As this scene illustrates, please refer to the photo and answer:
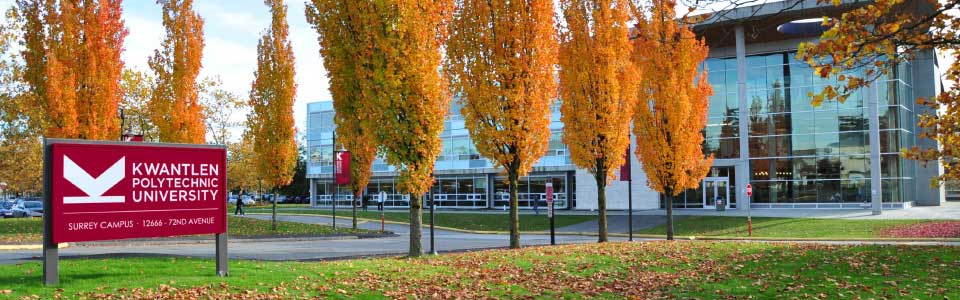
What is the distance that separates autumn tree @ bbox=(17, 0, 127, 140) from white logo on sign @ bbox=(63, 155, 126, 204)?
1349 centimetres

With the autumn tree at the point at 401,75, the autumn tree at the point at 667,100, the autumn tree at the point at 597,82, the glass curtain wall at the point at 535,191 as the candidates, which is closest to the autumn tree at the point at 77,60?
the autumn tree at the point at 401,75

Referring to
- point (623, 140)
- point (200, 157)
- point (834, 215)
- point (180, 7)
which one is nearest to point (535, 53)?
point (623, 140)

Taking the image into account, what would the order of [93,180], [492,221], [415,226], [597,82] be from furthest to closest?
[492,221]
[597,82]
[415,226]
[93,180]

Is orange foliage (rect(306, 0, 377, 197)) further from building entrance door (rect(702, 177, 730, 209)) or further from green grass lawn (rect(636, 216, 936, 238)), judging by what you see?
building entrance door (rect(702, 177, 730, 209))

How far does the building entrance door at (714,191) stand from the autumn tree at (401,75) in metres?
33.9

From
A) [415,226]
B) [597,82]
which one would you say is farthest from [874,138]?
[415,226]

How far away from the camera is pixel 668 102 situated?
21.1 metres

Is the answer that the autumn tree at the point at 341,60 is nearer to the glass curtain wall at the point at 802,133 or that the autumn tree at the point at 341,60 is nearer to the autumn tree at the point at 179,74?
the autumn tree at the point at 179,74

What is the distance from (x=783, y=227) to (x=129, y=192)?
27.4m

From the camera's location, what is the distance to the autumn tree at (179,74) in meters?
28.2

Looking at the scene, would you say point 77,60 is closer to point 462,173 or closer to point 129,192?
point 129,192

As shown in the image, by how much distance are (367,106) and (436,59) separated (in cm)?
177

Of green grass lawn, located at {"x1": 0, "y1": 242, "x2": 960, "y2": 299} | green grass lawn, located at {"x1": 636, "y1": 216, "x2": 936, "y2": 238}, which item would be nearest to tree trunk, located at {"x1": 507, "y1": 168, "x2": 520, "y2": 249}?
green grass lawn, located at {"x1": 0, "y1": 242, "x2": 960, "y2": 299}

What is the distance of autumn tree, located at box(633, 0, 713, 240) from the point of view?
2117cm
